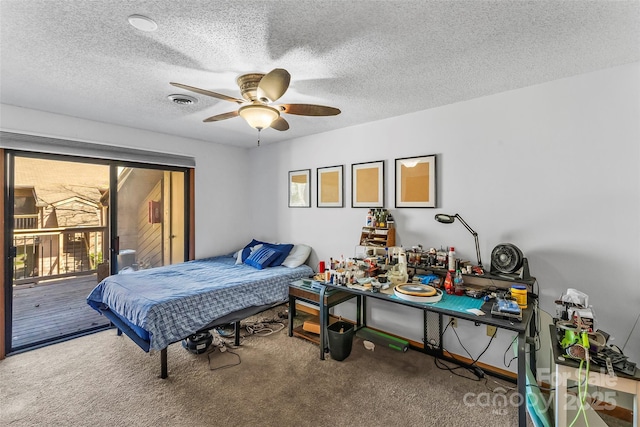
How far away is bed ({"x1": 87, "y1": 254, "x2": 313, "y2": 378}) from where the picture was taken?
2.38 metres

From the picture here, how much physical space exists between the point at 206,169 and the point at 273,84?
307 centimetres

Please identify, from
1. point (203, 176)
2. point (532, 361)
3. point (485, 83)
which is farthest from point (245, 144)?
point (532, 361)

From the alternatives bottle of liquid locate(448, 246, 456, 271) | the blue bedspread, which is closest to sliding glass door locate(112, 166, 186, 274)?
the blue bedspread

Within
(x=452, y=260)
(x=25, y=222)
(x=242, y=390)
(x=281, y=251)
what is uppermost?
(x=25, y=222)

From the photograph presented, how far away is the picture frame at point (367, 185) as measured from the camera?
10.6 ft

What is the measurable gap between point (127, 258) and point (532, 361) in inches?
172

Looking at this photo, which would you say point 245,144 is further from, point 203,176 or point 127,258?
point 127,258

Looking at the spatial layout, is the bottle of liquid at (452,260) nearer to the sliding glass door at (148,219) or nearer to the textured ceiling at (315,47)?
the textured ceiling at (315,47)

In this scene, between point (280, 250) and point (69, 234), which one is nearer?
point (69, 234)

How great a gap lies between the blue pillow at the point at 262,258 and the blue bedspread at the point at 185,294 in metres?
0.09

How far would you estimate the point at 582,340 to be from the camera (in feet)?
4.84

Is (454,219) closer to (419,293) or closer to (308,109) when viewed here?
(419,293)

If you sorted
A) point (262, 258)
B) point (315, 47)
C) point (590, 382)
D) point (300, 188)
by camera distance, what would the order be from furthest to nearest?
point (300, 188)
point (262, 258)
point (315, 47)
point (590, 382)

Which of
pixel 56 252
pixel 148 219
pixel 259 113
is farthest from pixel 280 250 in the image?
pixel 56 252
